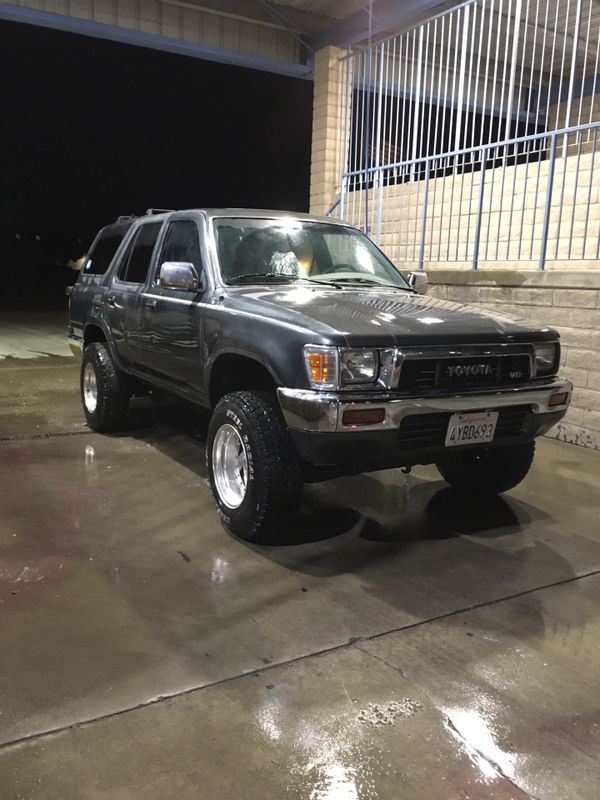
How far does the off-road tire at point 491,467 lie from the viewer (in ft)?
14.4

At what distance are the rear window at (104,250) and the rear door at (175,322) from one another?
48.8 inches

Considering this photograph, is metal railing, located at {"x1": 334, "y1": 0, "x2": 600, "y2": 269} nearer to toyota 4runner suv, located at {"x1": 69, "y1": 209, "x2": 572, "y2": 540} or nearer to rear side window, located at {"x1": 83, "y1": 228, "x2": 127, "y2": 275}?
toyota 4runner suv, located at {"x1": 69, "y1": 209, "x2": 572, "y2": 540}

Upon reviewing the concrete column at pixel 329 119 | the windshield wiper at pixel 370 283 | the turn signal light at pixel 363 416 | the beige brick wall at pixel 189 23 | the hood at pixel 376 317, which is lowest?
the turn signal light at pixel 363 416

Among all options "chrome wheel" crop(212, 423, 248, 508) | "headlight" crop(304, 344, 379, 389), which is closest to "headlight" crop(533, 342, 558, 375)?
"headlight" crop(304, 344, 379, 389)

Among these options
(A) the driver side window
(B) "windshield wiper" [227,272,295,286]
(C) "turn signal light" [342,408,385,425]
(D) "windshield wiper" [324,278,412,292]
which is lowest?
(C) "turn signal light" [342,408,385,425]

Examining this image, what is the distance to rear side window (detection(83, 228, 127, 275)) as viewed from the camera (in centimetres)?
629

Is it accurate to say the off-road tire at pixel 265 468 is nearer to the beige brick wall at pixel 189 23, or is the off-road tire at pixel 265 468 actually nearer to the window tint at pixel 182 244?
the window tint at pixel 182 244

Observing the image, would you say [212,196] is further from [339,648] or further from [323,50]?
[339,648]

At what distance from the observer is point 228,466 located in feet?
13.5

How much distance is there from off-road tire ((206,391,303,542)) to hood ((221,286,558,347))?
526 mm

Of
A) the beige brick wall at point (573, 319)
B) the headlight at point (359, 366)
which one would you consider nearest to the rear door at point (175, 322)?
the headlight at point (359, 366)

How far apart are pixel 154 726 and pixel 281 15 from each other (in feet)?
36.7

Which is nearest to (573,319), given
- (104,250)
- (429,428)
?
(429,428)

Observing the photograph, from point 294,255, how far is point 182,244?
88 centimetres
